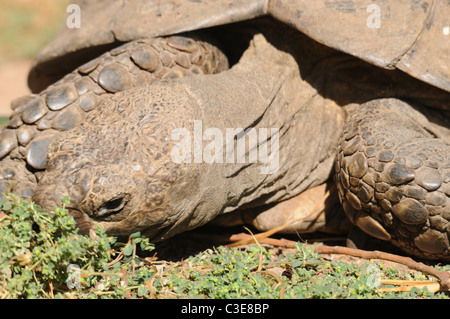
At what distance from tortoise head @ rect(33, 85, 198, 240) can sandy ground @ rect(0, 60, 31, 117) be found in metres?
4.72

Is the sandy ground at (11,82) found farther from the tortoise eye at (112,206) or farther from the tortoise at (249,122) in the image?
the tortoise eye at (112,206)

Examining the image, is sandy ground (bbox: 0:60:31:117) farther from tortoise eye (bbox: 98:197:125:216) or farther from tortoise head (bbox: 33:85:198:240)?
tortoise eye (bbox: 98:197:125:216)

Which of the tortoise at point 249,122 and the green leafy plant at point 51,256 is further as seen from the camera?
the tortoise at point 249,122

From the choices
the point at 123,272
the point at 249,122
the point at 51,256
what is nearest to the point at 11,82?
the point at 249,122

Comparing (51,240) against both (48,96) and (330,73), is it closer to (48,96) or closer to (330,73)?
(48,96)

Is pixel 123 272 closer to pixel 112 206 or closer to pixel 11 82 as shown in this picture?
pixel 112 206

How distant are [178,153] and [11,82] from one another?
6.50 m

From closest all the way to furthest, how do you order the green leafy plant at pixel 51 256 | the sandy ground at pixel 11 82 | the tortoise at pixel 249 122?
the green leafy plant at pixel 51 256, the tortoise at pixel 249 122, the sandy ground at pixel 11 82

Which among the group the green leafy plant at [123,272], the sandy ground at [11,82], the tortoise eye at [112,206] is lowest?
the sandy ground at [11,82]

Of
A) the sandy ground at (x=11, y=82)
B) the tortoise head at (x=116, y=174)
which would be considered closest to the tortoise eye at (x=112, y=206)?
the tortoise head at (x=116, y=174)

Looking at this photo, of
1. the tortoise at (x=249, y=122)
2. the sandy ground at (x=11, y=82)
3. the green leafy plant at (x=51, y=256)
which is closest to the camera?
the green leafy plant at (x=51, y=256)

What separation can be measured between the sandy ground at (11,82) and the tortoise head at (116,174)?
4722 millimetres

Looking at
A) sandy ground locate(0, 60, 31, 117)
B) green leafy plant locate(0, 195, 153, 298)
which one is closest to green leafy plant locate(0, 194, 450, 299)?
green leafy plant locate(0, 195, 153, 298)

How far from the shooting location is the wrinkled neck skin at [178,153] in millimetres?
2426
